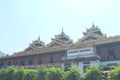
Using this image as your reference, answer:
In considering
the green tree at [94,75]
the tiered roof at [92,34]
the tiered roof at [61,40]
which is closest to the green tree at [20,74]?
the green tree at [94,75]

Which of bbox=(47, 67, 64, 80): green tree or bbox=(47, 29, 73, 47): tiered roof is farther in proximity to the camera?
bbox=(47, 29, 73, 47): tiered roof

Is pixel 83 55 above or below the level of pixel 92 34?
below

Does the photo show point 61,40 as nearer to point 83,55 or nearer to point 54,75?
point 83,55

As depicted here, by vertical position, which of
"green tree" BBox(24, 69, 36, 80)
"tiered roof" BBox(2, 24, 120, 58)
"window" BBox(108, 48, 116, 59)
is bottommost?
"green tree" BBox(24, 69, 36, 80)

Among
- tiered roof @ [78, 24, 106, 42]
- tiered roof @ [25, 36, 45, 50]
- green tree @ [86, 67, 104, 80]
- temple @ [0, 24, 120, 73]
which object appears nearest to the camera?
green tree @ [86, 67, 104, 80]

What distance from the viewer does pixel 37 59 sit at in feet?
124

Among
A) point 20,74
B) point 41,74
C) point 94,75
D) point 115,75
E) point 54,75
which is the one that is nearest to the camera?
point 115,75

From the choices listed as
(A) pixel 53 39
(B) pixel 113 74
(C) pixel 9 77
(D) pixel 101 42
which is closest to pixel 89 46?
(D) pixel 101 42

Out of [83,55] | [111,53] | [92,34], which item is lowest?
[83,55]

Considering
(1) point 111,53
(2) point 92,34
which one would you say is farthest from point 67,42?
(1) point 111,53

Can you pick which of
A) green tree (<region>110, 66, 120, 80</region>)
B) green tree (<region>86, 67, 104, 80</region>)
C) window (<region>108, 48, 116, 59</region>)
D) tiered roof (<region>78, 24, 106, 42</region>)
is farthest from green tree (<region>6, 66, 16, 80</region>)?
tiered roof (<region>78, 24, 106, 42</region>)

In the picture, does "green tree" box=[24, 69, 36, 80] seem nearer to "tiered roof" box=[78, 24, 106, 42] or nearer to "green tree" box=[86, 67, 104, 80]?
"green tree" box=[86, 67, 104, 80]

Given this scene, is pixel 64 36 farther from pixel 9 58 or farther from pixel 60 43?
pixel 9 58

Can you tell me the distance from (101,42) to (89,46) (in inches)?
70.2
